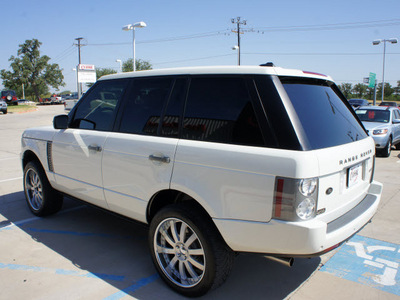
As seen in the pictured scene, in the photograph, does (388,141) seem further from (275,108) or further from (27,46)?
(27,46)

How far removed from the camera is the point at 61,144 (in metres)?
4.09

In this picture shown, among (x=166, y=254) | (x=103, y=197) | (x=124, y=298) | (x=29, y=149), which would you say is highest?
(x=29, y=149)

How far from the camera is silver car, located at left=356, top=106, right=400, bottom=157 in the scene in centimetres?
1042

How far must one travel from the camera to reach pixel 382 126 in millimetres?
10867

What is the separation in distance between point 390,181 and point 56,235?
655 cm

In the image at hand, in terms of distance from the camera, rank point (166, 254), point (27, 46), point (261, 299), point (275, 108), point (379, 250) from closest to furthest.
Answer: point (275, 108) < point (261, 299) < point (166, 254) < point (379, 250) < point (27, 46)

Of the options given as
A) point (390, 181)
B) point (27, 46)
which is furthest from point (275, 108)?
point (27, 46)

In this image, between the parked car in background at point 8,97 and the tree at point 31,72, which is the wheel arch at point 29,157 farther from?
the tree at point 31,72

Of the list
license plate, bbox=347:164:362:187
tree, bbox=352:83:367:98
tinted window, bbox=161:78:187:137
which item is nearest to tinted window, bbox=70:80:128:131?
tinted window, bbox=161:78:187:137

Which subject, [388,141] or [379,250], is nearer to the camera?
[379,250]

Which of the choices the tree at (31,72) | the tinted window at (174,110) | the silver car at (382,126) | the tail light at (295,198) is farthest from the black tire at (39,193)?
the tree at (31,72)

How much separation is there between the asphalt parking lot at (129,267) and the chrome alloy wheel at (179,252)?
0.58 feet

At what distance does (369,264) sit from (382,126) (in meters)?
8.68

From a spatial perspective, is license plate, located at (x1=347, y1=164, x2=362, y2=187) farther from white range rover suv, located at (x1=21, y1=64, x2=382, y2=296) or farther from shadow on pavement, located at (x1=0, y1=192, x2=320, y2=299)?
shadow on pavement, located at (x1=0, y1=192, x2=320, y2=299)
